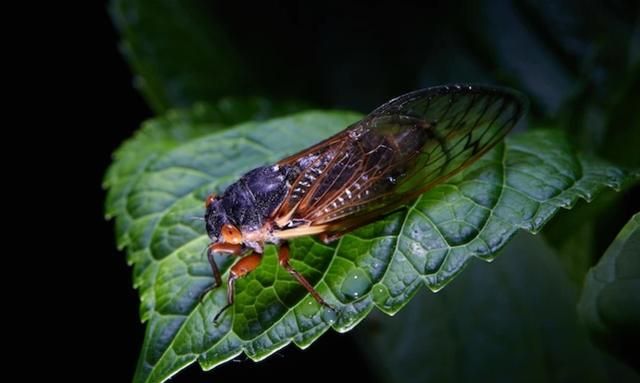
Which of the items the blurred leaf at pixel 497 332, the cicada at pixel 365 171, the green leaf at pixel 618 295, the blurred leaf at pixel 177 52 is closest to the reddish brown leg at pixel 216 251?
the cicada at pixel 365 171

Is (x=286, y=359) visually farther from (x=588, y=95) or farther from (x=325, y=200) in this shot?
(x=588, y=95)

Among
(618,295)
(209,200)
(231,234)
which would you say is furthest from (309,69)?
(618,295)

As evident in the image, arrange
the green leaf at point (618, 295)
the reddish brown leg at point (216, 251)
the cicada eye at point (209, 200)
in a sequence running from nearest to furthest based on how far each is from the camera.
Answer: the green leaf at point (618, 295), the reddish brown leg at point (216, 251), the cicada eye at point (209, 200)

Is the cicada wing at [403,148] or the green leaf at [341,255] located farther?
the cicada wing at [403,148]

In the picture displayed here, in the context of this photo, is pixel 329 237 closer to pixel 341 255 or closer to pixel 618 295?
pixel 341 255

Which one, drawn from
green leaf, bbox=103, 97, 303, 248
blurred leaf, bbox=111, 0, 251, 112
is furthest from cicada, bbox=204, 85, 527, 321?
blurred leaf, bbox=111, 0, 251, 112

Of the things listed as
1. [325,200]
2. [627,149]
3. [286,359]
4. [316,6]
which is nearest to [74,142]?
[316,6]

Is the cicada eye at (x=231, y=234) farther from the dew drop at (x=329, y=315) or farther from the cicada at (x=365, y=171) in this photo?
the dew drop at (x=329, y=315)
